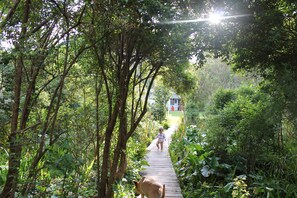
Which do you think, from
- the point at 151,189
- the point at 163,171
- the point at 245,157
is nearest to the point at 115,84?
the point at 151,189

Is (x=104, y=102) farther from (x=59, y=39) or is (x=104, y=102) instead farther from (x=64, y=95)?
(x=59, y=39)

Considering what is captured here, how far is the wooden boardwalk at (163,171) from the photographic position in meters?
5.03

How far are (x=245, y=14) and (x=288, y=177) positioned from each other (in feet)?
10.4

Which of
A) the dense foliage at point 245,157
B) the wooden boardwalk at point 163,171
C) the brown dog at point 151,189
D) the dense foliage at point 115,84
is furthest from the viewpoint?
the wooden boardwalk at point 163,171

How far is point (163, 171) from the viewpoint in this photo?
6.43 metres

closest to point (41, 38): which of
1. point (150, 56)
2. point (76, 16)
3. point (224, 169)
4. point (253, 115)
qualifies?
point (76, 16)

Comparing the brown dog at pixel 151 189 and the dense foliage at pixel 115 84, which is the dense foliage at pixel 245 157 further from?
the brown dog at pixel 151 189

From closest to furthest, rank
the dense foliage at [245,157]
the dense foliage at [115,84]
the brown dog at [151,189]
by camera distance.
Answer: the dense foliage at [115,84] → the brown dog at [151,189] → the dense foliage at [245,157]

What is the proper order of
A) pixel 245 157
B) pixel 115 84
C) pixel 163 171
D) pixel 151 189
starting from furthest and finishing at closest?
pixel 163 171, pixel 245 157, pixel 151 189, pixel 115 84

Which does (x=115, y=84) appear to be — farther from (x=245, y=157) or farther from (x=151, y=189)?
(x=245, y=157)

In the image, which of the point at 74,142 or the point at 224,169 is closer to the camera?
the point at 74,142

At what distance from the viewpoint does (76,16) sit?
2.24m

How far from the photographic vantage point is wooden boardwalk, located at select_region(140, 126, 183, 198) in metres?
5.03

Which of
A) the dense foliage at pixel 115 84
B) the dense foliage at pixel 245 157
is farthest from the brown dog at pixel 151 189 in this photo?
the dense foliage at pixel 245 157
